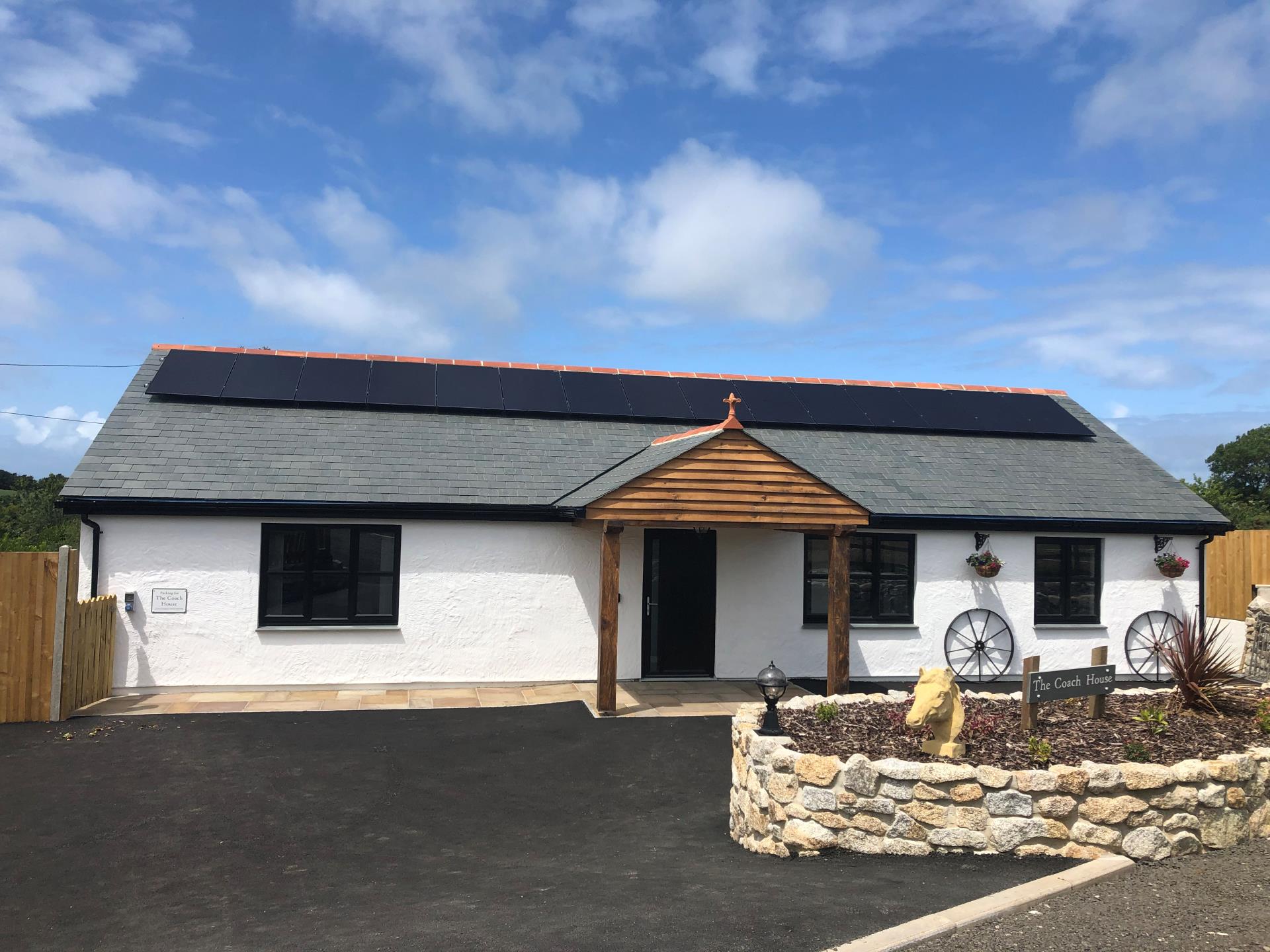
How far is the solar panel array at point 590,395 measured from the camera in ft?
48.9

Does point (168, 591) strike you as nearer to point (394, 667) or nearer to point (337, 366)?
point (394, 667)

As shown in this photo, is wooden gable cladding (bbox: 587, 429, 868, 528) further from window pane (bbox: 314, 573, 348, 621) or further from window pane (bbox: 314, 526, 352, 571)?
window pane (bbox: 314, 573, 348, 621)

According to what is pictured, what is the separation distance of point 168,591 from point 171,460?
1.84 m

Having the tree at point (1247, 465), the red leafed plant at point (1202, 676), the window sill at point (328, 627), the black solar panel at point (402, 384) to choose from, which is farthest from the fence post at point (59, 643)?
the tree at point (1247, 465)

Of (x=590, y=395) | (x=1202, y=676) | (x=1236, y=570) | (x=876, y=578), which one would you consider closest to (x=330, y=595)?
(x=590, y=395)

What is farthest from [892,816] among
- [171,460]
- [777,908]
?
[171,460]

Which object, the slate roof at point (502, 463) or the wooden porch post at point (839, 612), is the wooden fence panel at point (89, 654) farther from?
the wooden porch post at point (839, 612)

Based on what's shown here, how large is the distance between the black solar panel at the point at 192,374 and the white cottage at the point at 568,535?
0.05m

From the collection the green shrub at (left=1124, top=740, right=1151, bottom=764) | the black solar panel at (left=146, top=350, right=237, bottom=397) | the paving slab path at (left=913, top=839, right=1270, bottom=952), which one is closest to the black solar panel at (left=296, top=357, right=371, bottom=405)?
the black solar panel at (left=146, top=350, right=237, bottom=397)

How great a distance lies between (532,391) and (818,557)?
5.65 meters

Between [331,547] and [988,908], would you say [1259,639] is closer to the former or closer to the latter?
[988,908]

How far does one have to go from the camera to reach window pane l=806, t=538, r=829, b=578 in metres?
13.9

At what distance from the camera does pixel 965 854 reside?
20.4 feet

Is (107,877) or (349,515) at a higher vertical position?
(349,515)
